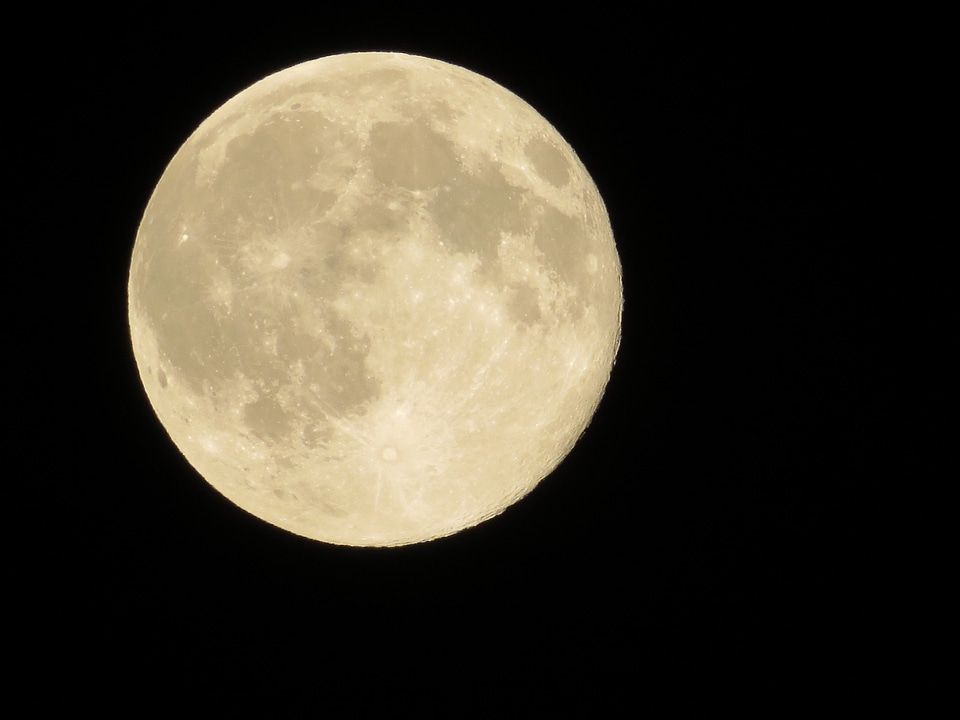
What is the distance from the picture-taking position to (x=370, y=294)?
146 inches

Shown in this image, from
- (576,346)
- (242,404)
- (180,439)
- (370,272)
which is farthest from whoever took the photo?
(180,439)

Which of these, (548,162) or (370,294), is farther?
(548,162)

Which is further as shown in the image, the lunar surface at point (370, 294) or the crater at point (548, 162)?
the crater at point (548, 162)

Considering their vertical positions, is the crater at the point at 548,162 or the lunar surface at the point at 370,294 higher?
the crater at the point at 548,162

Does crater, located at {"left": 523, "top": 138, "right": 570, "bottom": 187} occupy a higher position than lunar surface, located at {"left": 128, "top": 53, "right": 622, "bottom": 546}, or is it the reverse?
crater, located at {"left": 523, "top": 138, "right": 570, "bottom": 187}

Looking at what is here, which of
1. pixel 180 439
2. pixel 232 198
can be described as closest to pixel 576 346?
pixel 232 198

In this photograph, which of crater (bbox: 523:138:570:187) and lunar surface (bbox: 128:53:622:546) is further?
crater (bbox: 523:138:570:187)

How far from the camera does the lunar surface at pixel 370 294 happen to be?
3.74 m

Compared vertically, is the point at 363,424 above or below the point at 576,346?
below

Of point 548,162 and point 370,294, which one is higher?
point 548,162

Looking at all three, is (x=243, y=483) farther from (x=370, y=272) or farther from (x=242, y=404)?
(x=370, y=272)

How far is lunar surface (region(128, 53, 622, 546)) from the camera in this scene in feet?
12.3

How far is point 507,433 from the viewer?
4.13 metres

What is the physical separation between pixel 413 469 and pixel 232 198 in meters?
1.55
